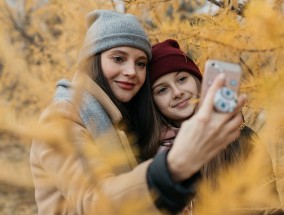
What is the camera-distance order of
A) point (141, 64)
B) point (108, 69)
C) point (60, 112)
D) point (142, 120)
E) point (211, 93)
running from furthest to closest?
point (142, 120) < point (141, 64) < point (108, 69) < point (60, 112) < point (211, 93)

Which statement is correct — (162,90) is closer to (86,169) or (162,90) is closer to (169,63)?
(169,63)

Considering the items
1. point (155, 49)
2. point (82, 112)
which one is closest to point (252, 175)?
point (82, 112)

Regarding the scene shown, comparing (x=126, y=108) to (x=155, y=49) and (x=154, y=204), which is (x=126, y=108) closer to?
(x=155, y=49)

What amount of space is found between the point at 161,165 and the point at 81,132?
0.26 meters

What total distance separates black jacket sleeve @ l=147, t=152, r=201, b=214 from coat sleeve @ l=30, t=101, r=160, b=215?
0.6 inches

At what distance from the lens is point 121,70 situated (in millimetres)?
1440

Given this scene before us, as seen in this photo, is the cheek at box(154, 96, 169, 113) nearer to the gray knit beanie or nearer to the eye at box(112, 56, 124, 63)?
the gray knit beanie

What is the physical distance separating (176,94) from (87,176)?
2.85 feet

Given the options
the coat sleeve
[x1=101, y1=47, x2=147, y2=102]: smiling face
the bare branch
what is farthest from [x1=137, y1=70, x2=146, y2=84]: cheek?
the coat sleeve

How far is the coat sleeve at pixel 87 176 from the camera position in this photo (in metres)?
0.71

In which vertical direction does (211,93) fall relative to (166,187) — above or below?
above

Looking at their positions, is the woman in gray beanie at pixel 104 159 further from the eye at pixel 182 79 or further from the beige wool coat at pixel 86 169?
the eye at pixel 182 79

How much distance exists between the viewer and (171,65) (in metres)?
1.68

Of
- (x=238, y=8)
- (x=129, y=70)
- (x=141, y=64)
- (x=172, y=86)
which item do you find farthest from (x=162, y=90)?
(x=238, y=8)
